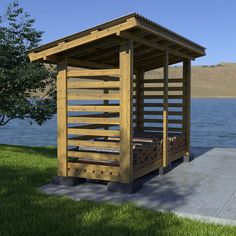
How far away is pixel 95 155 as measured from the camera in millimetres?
7598

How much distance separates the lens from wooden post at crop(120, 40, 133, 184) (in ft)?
23.3

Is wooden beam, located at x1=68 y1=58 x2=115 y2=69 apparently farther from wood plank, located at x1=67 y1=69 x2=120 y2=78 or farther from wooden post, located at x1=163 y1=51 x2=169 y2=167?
wooden post, located at x1=163 y1=51 x2=169 y2=167

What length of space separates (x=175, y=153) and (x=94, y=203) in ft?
12.6

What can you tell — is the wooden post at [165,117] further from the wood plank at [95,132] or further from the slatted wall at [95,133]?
the wood plank at [95,132]

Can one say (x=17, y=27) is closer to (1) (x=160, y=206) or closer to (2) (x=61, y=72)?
(2) (x=61, y=72)

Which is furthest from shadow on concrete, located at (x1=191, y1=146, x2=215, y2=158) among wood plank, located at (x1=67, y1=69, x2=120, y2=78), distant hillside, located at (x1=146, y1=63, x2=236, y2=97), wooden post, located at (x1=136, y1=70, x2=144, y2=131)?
distant hillside, located at (x1=146, y1=63, x2=236, y2=97)

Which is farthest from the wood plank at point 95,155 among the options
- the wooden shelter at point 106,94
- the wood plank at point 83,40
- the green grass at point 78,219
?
the wood plank at point 83,40

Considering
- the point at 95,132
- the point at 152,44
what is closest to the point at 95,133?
the point at 95,132

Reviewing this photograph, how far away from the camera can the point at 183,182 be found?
8.07 meters

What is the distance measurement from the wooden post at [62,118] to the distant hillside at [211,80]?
295 ft

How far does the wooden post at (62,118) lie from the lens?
7.79 m

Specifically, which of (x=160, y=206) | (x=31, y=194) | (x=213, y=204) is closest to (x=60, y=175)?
(x=31, y=194)

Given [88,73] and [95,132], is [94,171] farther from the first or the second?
[88,73]

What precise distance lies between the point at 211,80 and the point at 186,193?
338 ft
